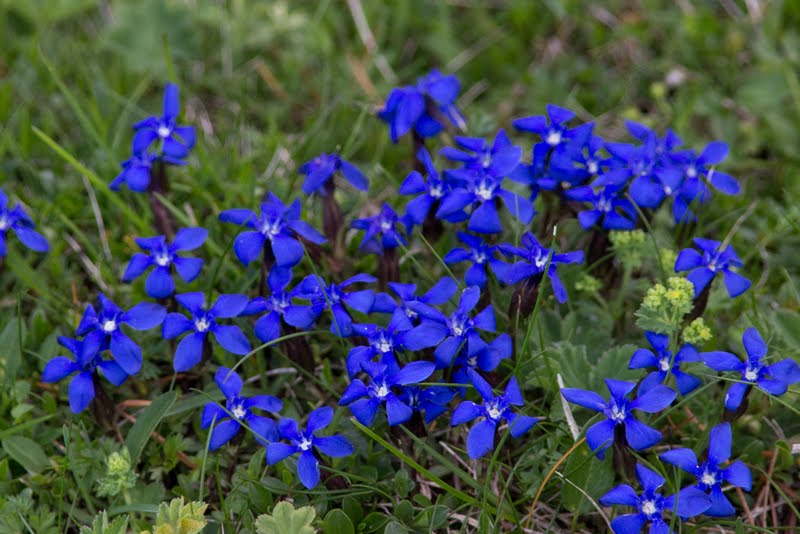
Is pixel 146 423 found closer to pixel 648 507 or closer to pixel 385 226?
pixel 385 226

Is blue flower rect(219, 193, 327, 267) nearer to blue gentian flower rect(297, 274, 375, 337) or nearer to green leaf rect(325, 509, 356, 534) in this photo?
blue gentian flower rect(297, 274, 375, 337)

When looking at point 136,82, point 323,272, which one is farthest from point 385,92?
point 323,272

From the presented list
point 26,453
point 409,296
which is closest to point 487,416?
point 409,296

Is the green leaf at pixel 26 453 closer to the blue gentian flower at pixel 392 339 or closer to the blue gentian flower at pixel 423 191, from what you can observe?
the blue gentian flower at pixel 392 339

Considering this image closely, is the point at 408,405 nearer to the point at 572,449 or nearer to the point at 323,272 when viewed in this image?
the point at 572,449

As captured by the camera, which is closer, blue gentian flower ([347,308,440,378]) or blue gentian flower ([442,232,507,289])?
blue gentian flower ([347,308,440,378])

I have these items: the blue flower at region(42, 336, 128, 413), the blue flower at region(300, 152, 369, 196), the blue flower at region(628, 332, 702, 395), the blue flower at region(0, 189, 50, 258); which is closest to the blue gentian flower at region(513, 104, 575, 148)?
the blue flower at region(300, 152, 369, 196)
